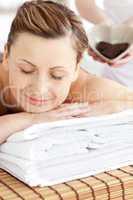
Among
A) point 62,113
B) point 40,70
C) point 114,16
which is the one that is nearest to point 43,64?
point 40,70

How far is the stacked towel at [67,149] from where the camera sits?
814 mm

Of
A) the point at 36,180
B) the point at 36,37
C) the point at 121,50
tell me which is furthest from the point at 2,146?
the point at 121,50

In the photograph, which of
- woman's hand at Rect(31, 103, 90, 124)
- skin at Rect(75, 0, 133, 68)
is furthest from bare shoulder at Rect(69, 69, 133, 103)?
skin at Rect(75, 0, 133, 68)

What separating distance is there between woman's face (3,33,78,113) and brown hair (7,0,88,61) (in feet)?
0.05

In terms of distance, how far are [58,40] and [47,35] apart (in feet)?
0.09

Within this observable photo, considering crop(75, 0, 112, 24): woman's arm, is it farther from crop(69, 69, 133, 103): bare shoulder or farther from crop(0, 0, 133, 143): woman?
crop(0, 0, 133, 143): woman

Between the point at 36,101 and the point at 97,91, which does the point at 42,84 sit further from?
the point at 97,91

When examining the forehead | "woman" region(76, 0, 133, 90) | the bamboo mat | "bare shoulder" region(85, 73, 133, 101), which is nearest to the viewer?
the bamboo mat

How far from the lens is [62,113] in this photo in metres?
0.93

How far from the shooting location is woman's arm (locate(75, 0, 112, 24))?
1538mm

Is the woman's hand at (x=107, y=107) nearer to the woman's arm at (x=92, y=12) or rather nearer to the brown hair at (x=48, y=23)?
the brown hair at (x=48, y=23)

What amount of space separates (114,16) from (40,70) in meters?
0.89

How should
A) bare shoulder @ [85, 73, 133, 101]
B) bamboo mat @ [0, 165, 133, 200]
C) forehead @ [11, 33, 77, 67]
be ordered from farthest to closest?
bare shoulder @ [85, 73, 133, 101], forehead @ [11, 33, 77, 67], bamboo mat @ [0, 165, 133, 200]

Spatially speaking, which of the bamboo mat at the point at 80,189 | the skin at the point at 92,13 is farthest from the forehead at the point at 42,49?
the skin at the point at 92,13
